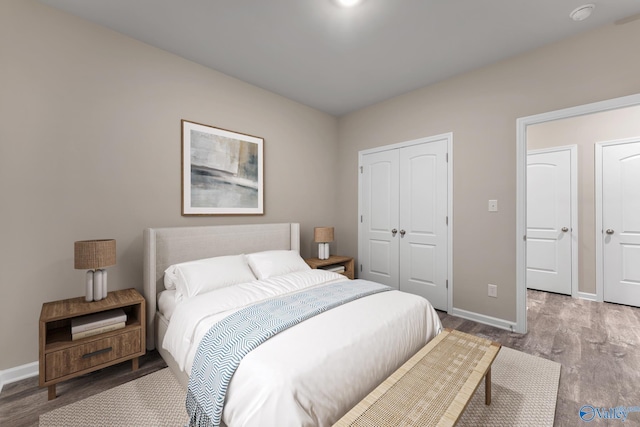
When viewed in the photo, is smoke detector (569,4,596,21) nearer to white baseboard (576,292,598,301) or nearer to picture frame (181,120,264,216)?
picture frame (181,120,264,216)

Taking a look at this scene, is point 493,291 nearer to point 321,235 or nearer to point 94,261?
point 321,235

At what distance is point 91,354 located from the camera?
189 centimetres

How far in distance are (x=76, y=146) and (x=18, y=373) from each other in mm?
1716

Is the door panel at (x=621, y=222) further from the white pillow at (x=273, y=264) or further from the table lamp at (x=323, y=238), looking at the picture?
the white pillow at (x=273, y=264)

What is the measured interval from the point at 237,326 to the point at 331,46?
2482 millimetres

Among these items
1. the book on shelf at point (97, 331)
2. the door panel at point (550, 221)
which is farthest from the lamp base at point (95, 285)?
the door panel at point (550, 221)

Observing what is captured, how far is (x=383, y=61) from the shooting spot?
282cm

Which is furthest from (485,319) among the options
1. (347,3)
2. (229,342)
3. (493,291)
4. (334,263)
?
(347,3)

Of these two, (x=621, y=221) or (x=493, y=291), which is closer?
(x=493, y=291)

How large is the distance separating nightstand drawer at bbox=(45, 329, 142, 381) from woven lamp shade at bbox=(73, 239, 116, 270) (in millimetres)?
522

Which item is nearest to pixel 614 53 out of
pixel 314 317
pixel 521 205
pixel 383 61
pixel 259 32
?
pixel 521 205

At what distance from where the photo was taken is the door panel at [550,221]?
3.93m

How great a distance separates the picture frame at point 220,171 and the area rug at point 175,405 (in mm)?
1518

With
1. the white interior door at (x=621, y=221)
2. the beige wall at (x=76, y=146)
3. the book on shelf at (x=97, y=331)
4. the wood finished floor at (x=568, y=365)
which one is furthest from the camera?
the white interior door at (x=621, y=221)
